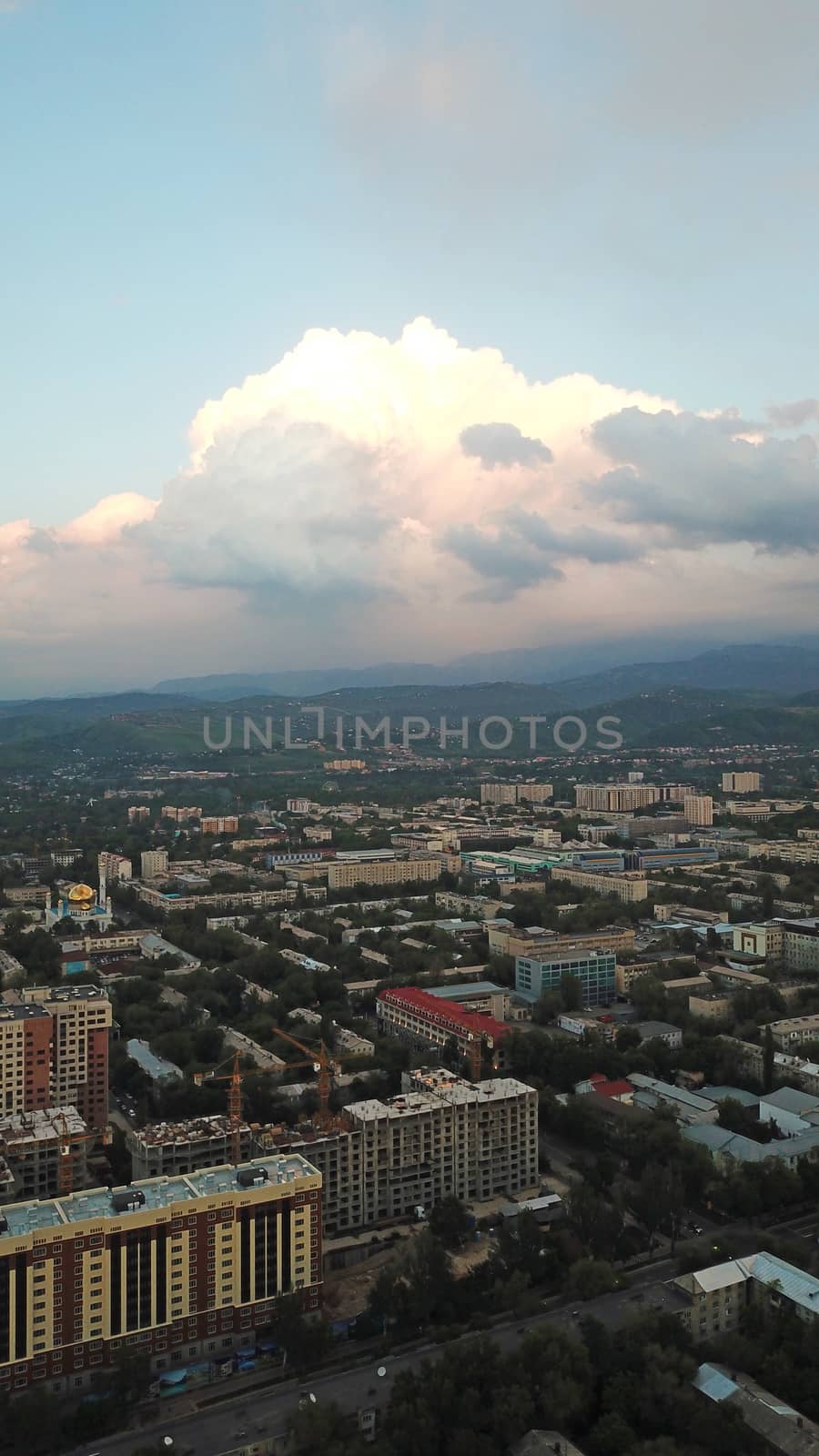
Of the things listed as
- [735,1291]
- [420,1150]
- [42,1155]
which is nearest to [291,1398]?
[420,1150]

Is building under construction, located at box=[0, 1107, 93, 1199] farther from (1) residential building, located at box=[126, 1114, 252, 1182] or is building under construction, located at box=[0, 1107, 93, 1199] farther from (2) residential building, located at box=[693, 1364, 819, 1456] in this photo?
(2) residential building, located at box=[693, 1364, 819, 1456]

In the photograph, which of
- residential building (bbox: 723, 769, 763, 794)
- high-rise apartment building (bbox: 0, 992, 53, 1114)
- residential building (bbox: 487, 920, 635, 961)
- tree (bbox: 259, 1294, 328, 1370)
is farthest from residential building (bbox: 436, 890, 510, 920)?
residential building (bbox: 723, 769, 763, 794)

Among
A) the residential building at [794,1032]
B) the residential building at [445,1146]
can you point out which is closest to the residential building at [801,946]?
the residential building at [794,1032]

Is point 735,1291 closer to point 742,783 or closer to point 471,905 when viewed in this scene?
point 471,905

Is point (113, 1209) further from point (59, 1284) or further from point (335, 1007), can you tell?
point (335, 1007)

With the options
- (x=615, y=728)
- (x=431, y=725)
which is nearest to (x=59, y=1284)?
(x=615, y=728)

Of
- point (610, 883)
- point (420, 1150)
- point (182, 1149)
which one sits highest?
point (182, 1149)

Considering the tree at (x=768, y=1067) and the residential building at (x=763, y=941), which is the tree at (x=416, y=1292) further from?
the residential building at (x=763, y=941)
